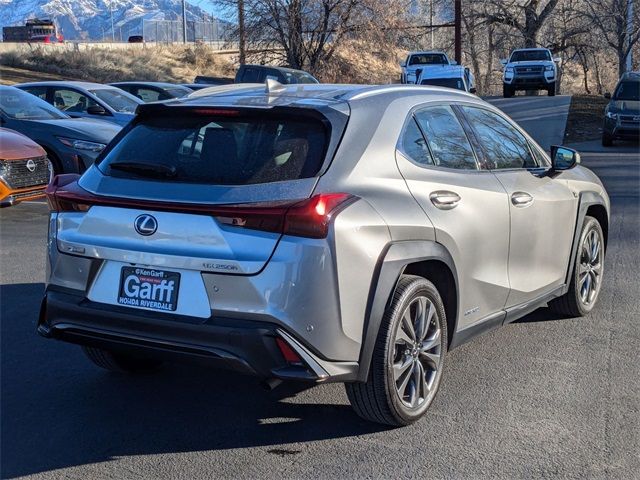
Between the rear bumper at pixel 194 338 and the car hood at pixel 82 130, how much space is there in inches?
320

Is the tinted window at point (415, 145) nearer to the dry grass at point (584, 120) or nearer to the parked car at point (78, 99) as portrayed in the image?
the parked car at point (78, 99)

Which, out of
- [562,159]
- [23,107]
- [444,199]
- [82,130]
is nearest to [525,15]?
[23,107]

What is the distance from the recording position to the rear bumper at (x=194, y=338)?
3732mm

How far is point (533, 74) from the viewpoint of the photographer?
3139cm

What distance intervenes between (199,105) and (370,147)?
0.93 metres

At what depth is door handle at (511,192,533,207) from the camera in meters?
5.21

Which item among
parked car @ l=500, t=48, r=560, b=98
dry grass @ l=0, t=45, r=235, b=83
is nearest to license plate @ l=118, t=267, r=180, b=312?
parked car @ l=500, t=48, r=560, b=98

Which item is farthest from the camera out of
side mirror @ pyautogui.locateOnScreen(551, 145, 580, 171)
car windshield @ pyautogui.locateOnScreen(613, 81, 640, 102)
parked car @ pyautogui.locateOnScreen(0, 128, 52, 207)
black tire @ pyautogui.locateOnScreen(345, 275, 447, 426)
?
car windshield @ pyautogui.locateOnScreen(613, 81, 640, 102)

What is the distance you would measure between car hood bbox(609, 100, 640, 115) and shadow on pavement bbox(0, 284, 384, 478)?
15.5 metres

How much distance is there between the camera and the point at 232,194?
385cm

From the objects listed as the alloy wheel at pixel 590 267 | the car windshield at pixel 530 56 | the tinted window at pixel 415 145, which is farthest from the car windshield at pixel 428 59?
the tinted window at pixel 415 145

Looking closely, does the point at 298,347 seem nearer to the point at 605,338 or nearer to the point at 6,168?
the point at 605,338

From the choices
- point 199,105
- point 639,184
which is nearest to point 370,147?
point 199,105

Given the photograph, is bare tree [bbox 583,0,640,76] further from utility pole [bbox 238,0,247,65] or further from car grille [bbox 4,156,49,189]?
car grille [bbox 4,156,49,189]
